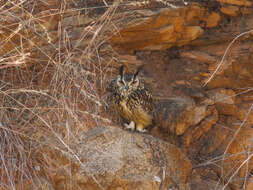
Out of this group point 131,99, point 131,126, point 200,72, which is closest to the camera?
point 131,99

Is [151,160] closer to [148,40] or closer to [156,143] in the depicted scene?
[156,143]

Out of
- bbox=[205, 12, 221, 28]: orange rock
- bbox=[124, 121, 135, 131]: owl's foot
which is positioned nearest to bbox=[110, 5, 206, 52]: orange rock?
bbox=[205, 12, 221, 28]: orange rock

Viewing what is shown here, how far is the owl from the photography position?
3.26 m

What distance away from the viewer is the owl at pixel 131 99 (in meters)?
3.26

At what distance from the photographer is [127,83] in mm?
3197

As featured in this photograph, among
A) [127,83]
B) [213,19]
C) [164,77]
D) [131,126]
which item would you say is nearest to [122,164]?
[127,83]

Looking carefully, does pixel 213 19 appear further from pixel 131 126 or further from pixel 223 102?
pixel 131 126

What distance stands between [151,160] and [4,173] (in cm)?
102

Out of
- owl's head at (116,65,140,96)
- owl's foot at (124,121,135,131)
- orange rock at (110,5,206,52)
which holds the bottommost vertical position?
owl's foot at (124,121,135,131)

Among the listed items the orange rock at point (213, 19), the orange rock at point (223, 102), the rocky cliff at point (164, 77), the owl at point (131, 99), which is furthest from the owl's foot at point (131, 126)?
the orange rock at point (213, 19)

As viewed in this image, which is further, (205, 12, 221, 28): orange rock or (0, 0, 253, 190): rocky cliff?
(205, 12, 221, 28): orange rock

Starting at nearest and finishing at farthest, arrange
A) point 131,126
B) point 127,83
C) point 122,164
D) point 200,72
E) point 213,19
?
point 122,164 < point 127,83 < point 131,126 < point 213,19 < point 200,72

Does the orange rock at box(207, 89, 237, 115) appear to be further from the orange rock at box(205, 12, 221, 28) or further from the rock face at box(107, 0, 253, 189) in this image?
the orange rock at box(205, 12, 221, 28)

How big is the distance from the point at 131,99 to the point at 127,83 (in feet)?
0.63
